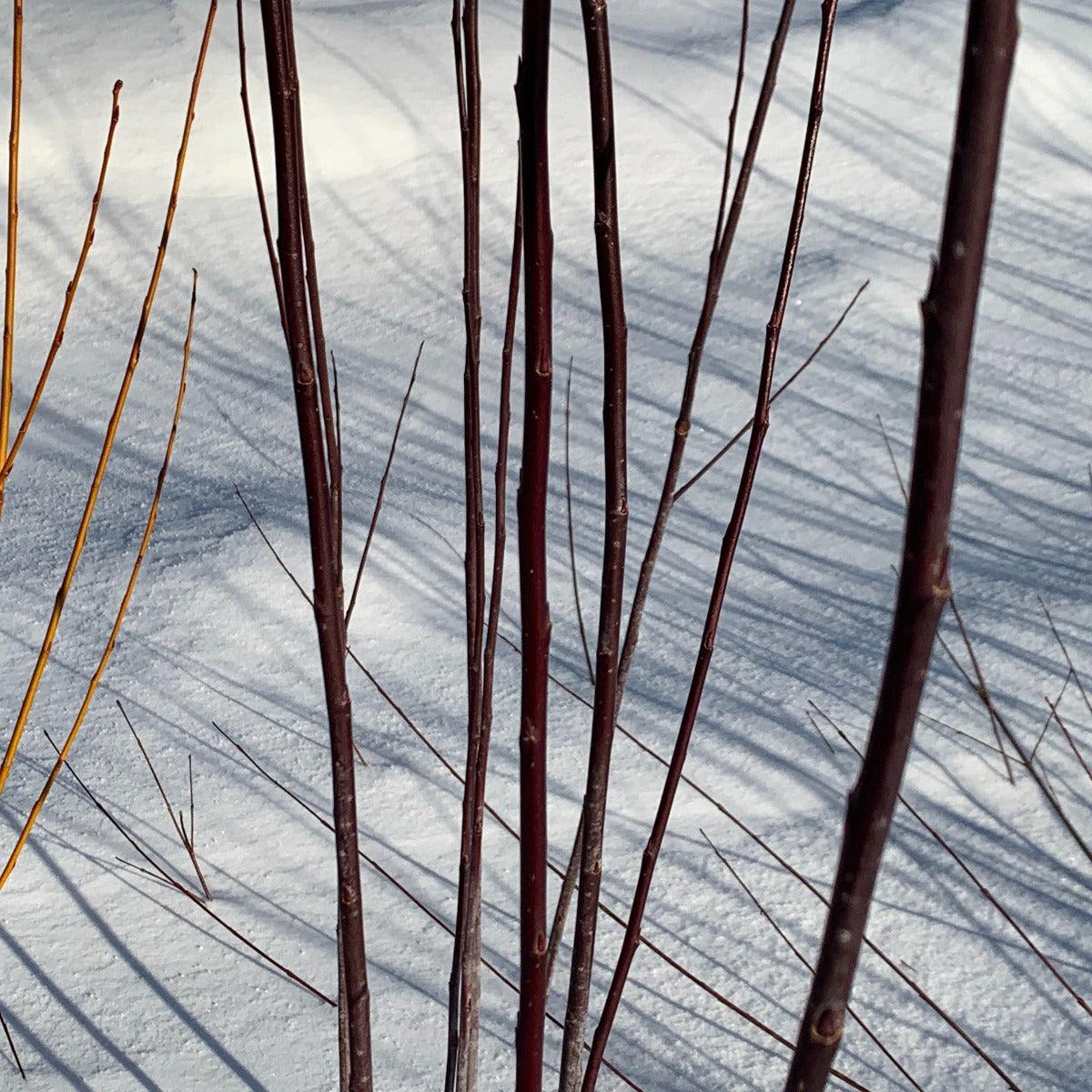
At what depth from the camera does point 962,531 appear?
8.05 feet

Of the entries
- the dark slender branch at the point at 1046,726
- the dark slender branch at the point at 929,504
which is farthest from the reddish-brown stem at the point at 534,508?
the dark slender branch at the point at 1046,726

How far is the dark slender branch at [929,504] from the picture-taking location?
7.3 inches

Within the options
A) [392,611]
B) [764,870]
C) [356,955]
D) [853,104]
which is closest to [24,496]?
[392,611]

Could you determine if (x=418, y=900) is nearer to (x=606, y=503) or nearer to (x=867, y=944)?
(x=867, y=944)

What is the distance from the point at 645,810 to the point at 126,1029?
0.74m

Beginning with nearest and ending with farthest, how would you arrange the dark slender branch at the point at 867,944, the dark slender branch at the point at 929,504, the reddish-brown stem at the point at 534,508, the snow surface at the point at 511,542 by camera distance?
the dark slender branch at the point at 929,504, the reddish-brown stem at the point at 534,508, the dark slender branch at the point at 867,944, the snow surface at the point at 511,542

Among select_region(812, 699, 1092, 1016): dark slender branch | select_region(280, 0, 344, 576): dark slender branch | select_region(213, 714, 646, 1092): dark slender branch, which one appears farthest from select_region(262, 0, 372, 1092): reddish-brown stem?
select_region(812, 699, 1092, 1016): dark slender branch

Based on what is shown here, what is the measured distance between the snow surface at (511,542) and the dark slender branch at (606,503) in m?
1.01

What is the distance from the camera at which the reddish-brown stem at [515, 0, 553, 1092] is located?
0.34m

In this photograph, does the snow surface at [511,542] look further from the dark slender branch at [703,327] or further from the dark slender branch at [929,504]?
the dark slender branch at [929,504]

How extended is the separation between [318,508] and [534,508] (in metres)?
0.10

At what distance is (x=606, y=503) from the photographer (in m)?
0.44

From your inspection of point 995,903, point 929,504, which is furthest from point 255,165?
point 995,903

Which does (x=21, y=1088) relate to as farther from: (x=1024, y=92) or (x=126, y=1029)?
(x=1024, y=92)
